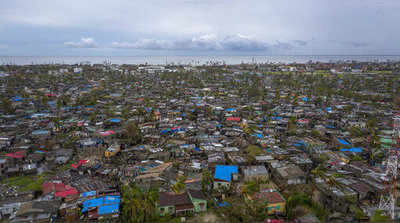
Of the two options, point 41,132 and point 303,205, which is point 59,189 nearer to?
point 41,132

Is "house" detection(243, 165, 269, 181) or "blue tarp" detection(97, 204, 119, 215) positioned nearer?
"blue tarp" detection(97, 204, 119, 215)

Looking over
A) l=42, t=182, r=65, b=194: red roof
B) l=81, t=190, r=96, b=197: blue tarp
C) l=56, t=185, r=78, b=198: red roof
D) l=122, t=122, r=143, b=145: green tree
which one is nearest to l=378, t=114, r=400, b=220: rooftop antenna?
l=81, t=190, r=96, b=197: blue tarp

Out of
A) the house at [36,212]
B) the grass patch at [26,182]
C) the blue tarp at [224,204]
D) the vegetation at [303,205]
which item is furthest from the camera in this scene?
the grass patch at [26,182]

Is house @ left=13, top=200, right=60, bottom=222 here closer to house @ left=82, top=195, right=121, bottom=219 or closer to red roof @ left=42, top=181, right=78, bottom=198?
red roof @ left=42, top=181, right=78, bottom=198

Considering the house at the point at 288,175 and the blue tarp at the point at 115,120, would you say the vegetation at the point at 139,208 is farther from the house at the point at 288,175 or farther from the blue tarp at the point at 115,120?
the blue tarp at the point at 115,120

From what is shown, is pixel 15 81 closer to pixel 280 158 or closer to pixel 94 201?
pixel 94 201

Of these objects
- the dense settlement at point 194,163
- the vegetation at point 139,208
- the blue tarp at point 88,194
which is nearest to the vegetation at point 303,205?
the dense settlement at point 194,163
